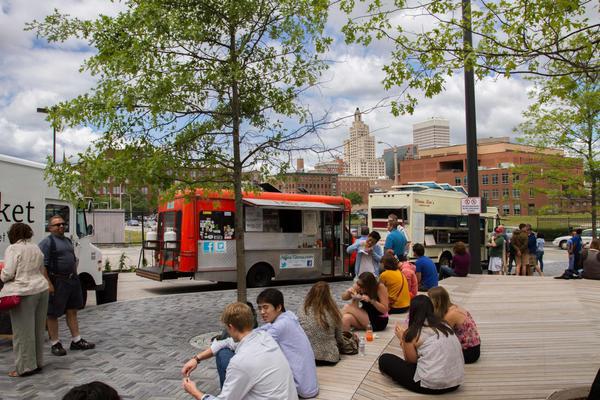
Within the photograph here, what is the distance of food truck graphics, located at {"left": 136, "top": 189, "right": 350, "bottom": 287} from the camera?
13.6 m

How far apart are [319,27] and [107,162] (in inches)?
147

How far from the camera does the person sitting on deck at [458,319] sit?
5.18 metres

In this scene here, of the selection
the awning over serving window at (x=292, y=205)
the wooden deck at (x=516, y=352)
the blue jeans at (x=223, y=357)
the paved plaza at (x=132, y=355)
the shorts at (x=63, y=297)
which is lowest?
the paved plaza at (x=132, y=355)

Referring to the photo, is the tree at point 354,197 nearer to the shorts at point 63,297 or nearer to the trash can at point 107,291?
the trash can at point 107,291

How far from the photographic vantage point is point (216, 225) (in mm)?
14000

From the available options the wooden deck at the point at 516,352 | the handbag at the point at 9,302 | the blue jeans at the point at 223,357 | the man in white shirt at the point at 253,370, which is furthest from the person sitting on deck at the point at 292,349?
the handbag at the point at 9,302

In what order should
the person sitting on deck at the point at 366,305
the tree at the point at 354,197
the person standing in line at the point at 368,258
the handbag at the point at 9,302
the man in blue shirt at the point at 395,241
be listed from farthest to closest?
the tree at the point at 354,197 < the man in blue shirt at the point at 395,241 < the person standing in line at the point at 368,258 < the person sitting on deck at the point at 366,305 < the handbag at the point at 9,302

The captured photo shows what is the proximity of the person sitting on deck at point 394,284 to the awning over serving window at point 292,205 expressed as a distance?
6.30 m

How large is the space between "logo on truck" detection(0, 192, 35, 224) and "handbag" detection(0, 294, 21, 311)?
2975 millimetres

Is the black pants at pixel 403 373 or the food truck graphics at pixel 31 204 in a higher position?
the food truck graphics at pixel 31 204

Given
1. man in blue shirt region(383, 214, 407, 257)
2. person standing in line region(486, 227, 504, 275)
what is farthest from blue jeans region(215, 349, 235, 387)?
person standing in line region(486, 227, 504, 275)

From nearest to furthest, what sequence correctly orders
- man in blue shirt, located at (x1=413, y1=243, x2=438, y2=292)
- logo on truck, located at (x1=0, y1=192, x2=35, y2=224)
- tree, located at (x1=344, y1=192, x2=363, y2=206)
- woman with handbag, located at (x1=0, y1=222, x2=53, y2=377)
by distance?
1. woman with handbag, located at (x1=0, y1=222, x2=53, y2=377)
2. logo on truck, located at (x1=0, y1=192, x2=35, y2=224)
3. man in blue shirt, located at (x1=413, y1=243, x2=438, y2=292)
4. tree, located at (x1=344, y1=192, x2=363, y2=206)

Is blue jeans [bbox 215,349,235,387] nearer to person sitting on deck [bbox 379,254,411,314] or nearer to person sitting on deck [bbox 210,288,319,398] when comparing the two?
person sitting on deck [bbox 210,288,319,398]

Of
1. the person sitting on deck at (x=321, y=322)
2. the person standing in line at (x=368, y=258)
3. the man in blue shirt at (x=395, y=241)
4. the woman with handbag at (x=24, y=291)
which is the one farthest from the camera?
the man in blue shirt at (x=395, y=241)
